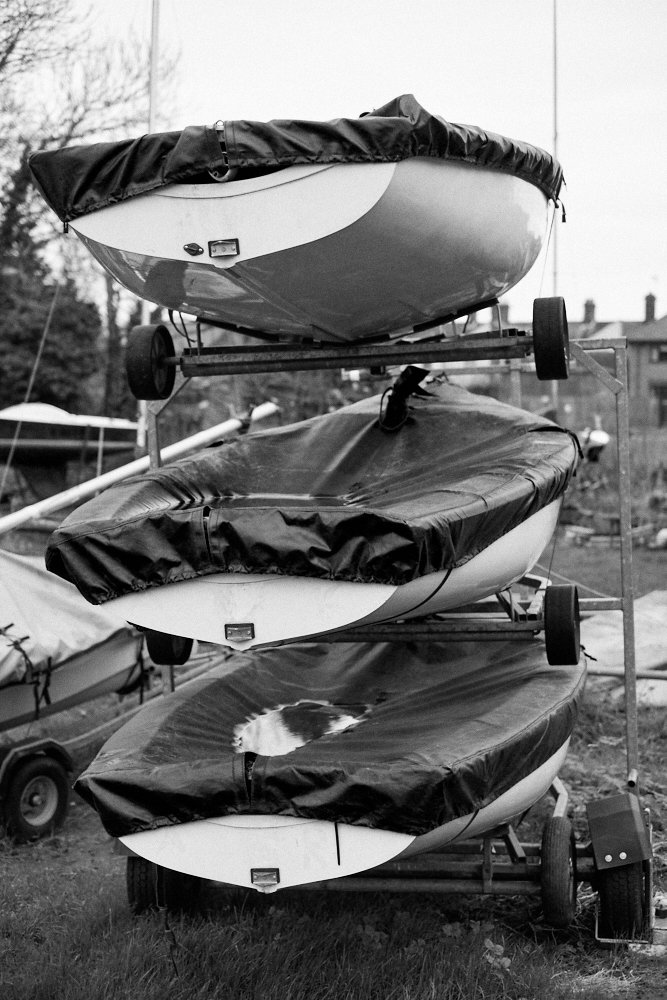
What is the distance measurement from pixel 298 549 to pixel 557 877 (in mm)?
1709

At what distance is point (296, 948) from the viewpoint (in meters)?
4.00

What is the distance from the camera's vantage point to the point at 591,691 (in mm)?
8312

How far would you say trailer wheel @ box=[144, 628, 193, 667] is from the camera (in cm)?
488

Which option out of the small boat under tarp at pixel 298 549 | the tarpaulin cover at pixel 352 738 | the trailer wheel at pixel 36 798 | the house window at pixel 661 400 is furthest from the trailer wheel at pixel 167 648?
the house window at pixel 661 400

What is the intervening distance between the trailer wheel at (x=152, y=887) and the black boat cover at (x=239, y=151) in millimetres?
2532

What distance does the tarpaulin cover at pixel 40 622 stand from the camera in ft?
18.6

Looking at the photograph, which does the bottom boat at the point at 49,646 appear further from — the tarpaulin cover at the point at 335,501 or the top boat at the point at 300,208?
the top boat at the point at 300,208

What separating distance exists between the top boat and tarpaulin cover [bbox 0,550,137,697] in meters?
2.05

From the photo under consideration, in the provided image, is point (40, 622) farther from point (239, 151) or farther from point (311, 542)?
point (239, 151)

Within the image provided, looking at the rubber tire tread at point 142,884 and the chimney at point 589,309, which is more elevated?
the chimney at point 589,309

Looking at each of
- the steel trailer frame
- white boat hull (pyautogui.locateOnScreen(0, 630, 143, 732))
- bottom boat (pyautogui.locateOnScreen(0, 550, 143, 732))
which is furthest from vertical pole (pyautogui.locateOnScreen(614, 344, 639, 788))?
white boat hull (pyautogui.locateOnScreen(0, 630, 143, 732))

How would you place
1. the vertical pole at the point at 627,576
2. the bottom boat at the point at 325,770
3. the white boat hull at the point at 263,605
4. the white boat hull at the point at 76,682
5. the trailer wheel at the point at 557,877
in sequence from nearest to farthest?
the bottom boat at the point at 325,770 < the white boat hull at the point at 263,605 < the trailer wheel at the point at 557,877 < the vertical pole at the point at 627,576 < the white boat hull at the point at 76,682

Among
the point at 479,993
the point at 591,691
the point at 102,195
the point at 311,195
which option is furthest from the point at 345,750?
the point at 591,691

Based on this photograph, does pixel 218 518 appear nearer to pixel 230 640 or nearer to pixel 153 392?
pixel 230 640
